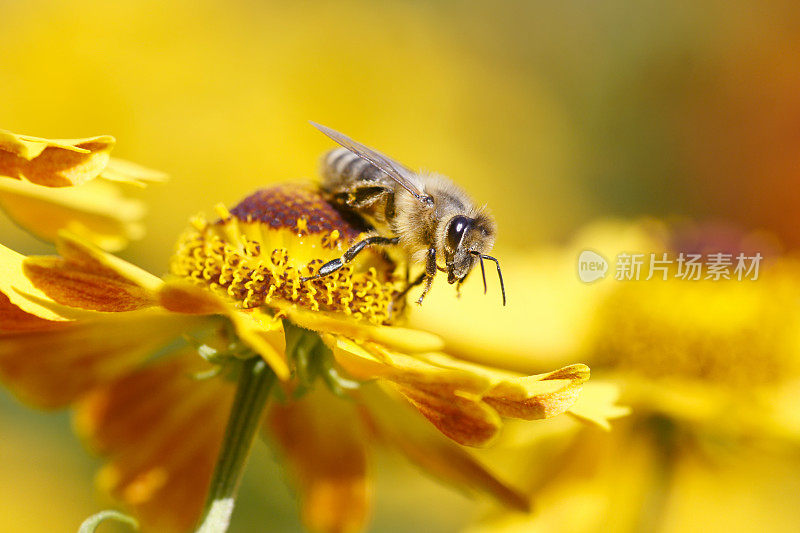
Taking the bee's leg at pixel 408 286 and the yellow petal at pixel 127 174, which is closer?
→ the yellow petal at pixel 127 174

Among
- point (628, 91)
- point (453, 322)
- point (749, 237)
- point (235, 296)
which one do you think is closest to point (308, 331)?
point (235, 296)

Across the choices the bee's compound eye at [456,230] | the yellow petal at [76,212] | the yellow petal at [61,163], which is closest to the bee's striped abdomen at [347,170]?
the bee's compound eye at [456,230]

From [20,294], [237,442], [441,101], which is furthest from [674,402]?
[441,101]

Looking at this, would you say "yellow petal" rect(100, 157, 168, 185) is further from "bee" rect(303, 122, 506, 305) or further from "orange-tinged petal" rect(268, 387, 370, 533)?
"orange-tinged petal" rect(268, 387, 370, 533)

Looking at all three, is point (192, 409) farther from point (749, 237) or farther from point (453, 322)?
point (749, 237)

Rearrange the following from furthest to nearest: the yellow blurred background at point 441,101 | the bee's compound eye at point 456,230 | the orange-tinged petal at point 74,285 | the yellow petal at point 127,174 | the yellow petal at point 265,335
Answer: the yellow blurred background at point 441,101, the bee's compound eye at point 456,230, the yellow petal at point 127,174, the orange-tinged petal at point 74,285, the yellow petal at point 265,335

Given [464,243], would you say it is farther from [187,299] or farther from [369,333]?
[187,299]

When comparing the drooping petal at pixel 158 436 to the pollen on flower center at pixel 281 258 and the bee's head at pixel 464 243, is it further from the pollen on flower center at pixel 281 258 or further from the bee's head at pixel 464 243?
the bee's head at pixel 464 243

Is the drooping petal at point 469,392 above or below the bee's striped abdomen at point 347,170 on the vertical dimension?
below
